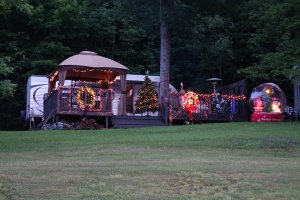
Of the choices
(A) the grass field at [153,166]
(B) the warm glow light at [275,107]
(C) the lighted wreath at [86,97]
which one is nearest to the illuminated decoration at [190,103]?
(B) the warm glow light at [275,107]

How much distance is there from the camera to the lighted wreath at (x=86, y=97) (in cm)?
2267

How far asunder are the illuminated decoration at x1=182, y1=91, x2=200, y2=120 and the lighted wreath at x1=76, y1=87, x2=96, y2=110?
425 cm

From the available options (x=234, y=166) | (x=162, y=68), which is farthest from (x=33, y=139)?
(x=162, y=68)

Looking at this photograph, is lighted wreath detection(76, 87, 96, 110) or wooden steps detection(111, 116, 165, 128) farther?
wooden steps detection(111, 116, 165, 128)

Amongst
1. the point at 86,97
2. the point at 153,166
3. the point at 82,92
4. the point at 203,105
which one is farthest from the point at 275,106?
the point at 153,166

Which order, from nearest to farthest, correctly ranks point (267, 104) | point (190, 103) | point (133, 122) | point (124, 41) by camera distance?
point (133, 122)
point (190, 103)
point (267, 104)
point (124, 41)

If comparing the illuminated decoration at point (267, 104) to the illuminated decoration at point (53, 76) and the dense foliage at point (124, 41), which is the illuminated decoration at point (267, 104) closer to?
the dense foliage at point (124, 41)

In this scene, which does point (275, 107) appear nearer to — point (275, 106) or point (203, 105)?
point (275, 106)

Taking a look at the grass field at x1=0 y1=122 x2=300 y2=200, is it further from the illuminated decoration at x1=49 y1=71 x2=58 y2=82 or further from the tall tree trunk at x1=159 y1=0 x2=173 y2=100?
the tall tree trunk at x1=159 y1=0 x2=173 y2=100

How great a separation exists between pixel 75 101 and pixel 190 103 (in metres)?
5.22

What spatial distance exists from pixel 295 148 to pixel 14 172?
23.6 feet

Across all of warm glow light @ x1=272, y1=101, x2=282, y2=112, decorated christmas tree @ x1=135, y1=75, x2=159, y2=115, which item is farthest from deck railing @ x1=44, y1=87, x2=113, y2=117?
warm glow light @ x1=272, y1=101, x2=282, y2=112

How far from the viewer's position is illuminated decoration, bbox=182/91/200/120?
80.5 feet

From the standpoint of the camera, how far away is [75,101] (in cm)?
2284
